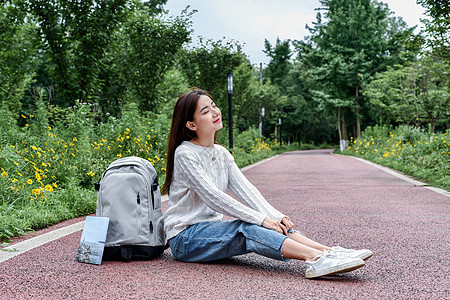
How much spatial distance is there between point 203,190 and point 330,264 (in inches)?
39.0

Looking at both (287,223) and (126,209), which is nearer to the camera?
(287,223)

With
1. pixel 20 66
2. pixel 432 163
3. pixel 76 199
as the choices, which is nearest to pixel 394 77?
pixel 432 163

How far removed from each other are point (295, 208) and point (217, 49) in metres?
15.7

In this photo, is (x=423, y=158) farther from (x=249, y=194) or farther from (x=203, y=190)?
(x=203, y=190)

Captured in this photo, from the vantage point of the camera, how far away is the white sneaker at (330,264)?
2.81 meters

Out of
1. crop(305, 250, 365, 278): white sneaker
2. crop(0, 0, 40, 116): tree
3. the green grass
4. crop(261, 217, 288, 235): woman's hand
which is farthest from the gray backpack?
crop(0, 0, 40, 116): tree

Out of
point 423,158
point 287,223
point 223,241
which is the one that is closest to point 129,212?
point 223,241

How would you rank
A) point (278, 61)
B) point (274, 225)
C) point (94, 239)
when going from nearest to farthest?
point (274, 225), point (94, 239), point (278, 61)

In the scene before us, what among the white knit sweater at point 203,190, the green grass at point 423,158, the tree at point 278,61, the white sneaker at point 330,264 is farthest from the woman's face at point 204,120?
the tree at point 278,61

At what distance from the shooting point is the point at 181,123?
11.6ft

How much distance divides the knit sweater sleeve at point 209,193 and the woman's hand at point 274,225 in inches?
1.1

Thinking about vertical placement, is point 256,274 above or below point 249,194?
below

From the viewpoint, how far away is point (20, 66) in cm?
1551

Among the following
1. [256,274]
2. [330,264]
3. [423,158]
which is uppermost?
[330,264]
